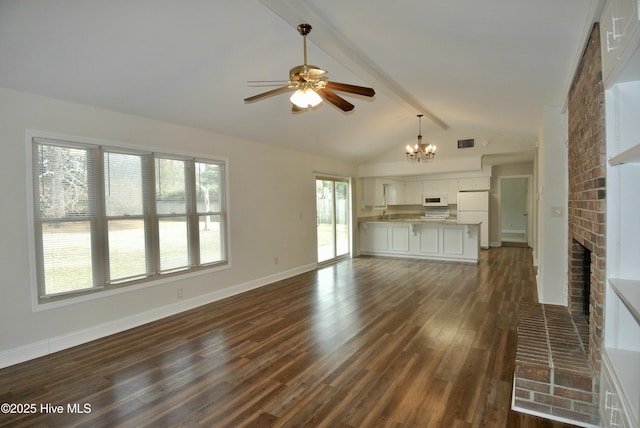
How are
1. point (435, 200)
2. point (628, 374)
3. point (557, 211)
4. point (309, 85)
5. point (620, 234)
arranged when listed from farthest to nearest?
point (435, 200) → point (557, 211) → point (309, 85) → point (620, 234) → point (628, 374)

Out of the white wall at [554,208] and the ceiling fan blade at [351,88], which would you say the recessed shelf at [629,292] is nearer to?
the ceiling fan blade at [351,88]

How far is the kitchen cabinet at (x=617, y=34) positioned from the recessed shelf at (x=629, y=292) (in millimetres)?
1032

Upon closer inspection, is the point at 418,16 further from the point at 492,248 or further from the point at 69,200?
the point at 492,248

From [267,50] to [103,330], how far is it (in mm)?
3478

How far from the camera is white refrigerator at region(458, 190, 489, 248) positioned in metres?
8.77

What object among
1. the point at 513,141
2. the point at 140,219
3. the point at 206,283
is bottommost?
the point at 206,283

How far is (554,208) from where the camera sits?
157 inches

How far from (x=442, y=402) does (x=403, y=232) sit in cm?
601

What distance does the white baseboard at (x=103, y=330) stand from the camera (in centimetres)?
299

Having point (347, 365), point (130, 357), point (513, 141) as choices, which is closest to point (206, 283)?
point (130, 357)

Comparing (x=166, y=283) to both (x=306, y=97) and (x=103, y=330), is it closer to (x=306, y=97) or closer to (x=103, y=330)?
(x=103, y=330)

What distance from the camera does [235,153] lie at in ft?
16.9

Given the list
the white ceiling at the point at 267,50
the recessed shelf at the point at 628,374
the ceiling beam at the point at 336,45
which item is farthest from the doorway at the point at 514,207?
the recessed shelf at the point at 628,374

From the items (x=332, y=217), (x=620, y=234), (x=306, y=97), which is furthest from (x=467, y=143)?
(x=620, y=234)
